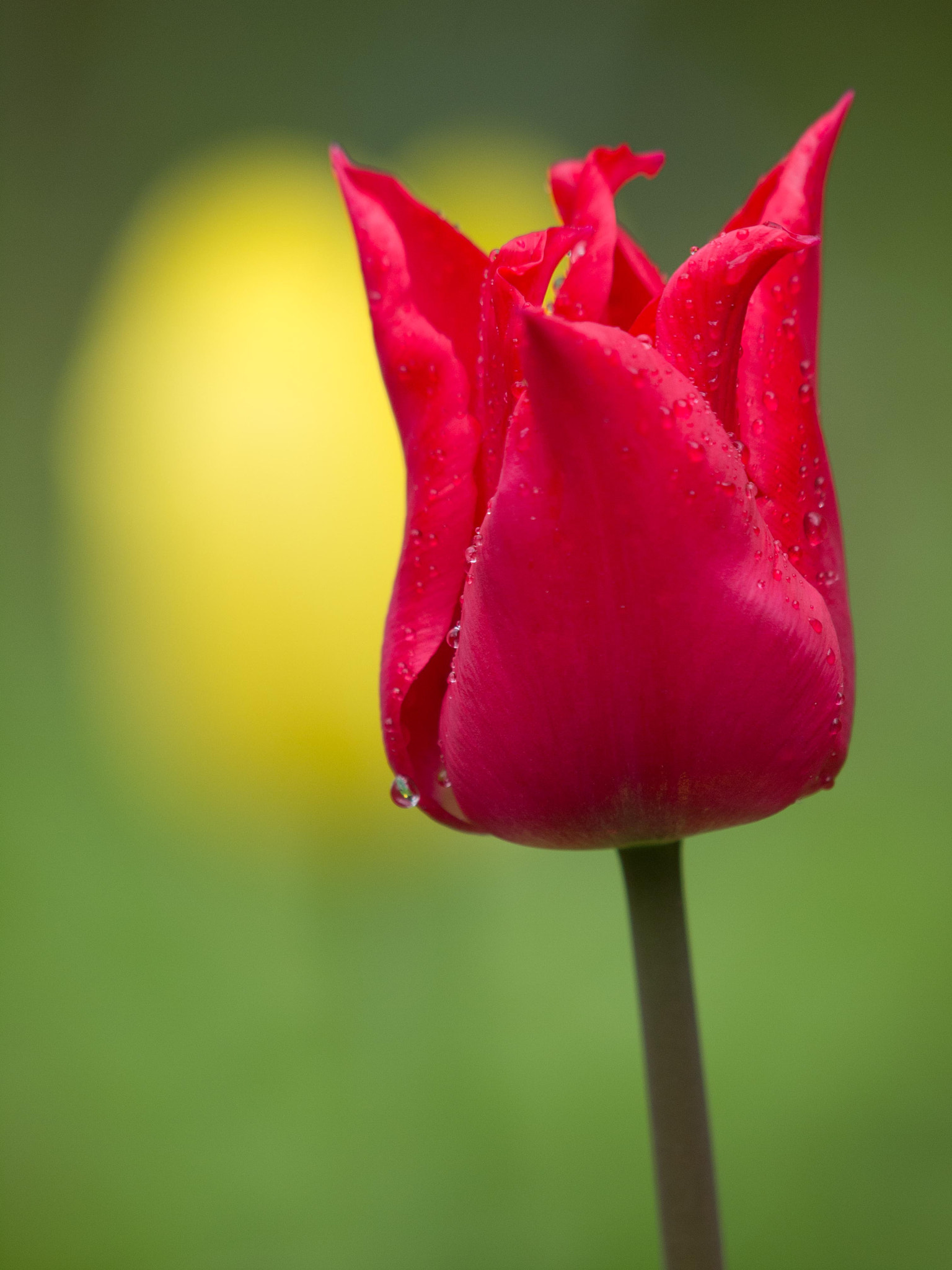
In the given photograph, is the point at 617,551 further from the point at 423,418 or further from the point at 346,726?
the point at 346,726

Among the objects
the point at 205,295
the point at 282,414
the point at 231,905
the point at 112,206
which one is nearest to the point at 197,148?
the point at 112,206

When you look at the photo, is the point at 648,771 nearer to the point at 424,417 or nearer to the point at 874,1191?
the point at 424,417

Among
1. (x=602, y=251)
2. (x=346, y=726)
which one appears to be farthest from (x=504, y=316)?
(x=346, y=726)

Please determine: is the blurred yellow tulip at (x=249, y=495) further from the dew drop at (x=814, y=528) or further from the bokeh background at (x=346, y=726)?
the dew drop at (x=814, y=528)

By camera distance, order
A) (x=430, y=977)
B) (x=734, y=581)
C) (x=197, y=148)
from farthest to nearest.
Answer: (x=197, y=148) < (x=430, y=977) < (x=734, y=581)

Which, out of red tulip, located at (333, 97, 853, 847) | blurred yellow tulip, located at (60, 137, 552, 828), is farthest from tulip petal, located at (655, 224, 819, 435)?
blurred yellow tulip, located at (60, 137, 552, 828)

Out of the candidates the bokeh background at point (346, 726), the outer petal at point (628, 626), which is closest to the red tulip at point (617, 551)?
the outer petal at point (628, 626)

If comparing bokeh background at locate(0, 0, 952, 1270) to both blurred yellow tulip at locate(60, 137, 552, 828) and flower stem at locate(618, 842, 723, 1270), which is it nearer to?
blurred yellow tulip at locate(60, 137, 552, 828)
